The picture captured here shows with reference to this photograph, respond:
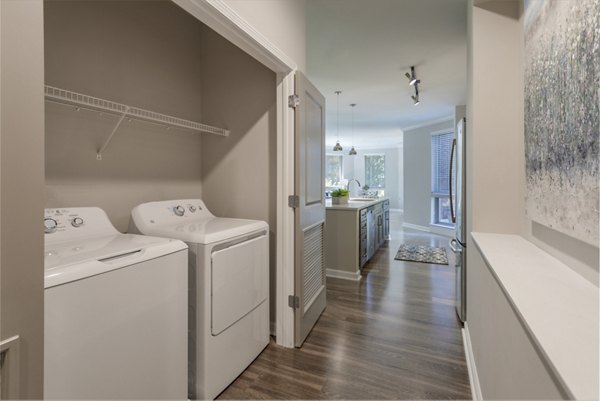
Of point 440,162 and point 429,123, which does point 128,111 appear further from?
point 429,123

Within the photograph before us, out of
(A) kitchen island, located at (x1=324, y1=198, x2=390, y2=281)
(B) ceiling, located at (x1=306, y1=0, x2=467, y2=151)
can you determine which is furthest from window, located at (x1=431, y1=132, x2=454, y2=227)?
(A) kitchen island, located at (x1=324, y1=198, x2=390, y2=281)

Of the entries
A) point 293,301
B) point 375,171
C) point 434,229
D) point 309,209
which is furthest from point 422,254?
point 375,171

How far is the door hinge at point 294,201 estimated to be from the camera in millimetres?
2098

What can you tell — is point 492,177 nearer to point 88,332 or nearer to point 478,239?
point 478,239

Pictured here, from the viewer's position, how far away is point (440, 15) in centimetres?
256

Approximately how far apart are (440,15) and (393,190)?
29.8 ft

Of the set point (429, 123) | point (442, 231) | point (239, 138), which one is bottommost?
point (442, 231)

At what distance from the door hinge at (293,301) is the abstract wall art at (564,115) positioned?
150 centimetres

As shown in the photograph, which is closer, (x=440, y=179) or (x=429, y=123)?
(x=440, y=179)

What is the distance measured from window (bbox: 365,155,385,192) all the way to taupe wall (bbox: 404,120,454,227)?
3649 millimetres

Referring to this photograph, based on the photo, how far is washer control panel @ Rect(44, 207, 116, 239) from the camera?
4.76 feet

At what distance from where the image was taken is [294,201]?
2105 millimetres

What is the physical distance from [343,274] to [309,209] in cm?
170

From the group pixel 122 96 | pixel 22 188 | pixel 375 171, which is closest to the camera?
pixel 22 188
